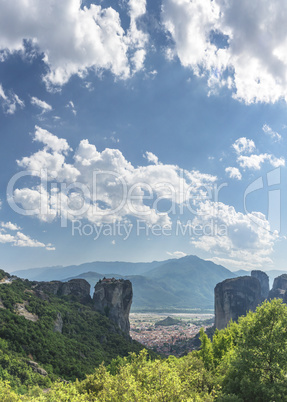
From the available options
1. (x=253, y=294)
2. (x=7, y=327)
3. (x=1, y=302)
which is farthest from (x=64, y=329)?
(x=253, y=294)

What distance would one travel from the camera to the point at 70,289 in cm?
10975

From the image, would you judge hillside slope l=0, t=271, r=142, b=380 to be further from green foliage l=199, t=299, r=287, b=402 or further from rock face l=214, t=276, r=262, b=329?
rock face l=214, t=276, r=262, b=329

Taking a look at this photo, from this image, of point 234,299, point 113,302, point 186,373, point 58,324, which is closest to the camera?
point 186,373

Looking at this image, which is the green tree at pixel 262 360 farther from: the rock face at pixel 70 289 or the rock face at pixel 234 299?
the rock face at pixel 234 299

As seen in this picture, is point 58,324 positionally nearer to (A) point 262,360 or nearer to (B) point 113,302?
(B) point 113,302

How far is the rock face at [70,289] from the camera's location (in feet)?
344

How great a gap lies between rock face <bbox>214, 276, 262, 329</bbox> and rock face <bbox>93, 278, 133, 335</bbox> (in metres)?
69.5

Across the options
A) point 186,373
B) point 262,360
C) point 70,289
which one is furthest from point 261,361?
point 70,289

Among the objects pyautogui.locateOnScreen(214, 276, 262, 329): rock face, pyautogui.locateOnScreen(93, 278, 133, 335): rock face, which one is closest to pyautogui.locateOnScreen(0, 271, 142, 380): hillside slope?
pyautogui.locateOnScreen(93, 278, 133, 335): rock face

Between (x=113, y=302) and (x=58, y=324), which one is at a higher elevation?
(x=58, y=324)

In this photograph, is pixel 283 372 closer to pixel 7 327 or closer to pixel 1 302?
pixel 7 327

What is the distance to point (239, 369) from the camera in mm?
20750

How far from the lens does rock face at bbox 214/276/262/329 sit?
481 ft

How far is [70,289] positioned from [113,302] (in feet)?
68.8
